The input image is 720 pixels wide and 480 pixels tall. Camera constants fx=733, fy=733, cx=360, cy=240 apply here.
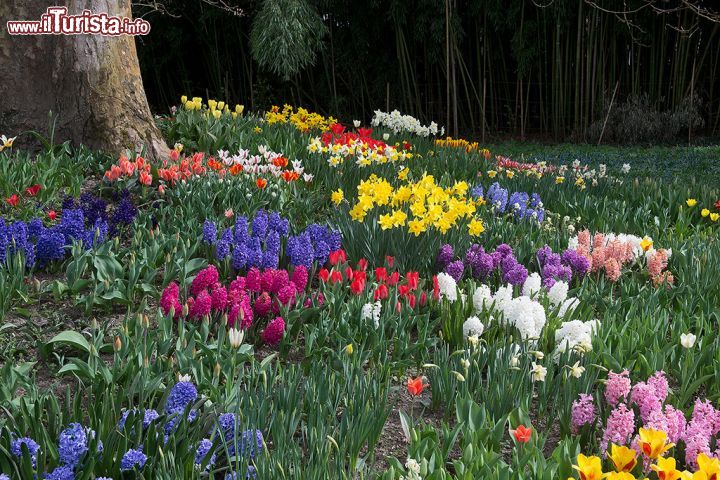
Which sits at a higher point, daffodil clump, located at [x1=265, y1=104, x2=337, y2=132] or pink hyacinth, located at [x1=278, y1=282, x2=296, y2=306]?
daffodil clump, located at [x1=265, y1=104, x2=337, y2=132]

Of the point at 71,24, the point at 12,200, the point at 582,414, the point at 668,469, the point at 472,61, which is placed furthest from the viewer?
the point at 472,61

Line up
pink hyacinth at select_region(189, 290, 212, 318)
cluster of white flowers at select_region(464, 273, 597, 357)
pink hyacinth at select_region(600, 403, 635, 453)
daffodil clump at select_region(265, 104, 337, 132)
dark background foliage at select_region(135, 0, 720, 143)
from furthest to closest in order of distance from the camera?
dark background foliage at select_region(135, 0, 720, 143) → daffodil clump at select_region(265, 104, 337, 132) → pink hyacinth at select_region(189, 290, 212, 318) → cluster of white flowers at select_region(464, 273, 597, 357) → pink hyacinth at select_region(600, 403, 635, 453)

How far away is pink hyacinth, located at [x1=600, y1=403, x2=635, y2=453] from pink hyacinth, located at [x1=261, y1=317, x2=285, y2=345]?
0.98m

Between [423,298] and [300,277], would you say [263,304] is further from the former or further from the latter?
[423,298]

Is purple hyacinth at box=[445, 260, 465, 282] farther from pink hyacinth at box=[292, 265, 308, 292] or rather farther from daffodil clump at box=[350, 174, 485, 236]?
pink hyacinth at box=[292, 265, 308, 292]

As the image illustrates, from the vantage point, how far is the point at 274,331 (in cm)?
223

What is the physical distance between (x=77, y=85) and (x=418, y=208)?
2.30 metres

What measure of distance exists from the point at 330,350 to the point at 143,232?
1.34 meters

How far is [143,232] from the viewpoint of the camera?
3076 mm

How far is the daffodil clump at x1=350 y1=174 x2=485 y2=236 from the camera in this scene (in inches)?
114

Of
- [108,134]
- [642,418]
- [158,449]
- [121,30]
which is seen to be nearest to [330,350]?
[158,449]

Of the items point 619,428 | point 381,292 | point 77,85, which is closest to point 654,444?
point 619,428

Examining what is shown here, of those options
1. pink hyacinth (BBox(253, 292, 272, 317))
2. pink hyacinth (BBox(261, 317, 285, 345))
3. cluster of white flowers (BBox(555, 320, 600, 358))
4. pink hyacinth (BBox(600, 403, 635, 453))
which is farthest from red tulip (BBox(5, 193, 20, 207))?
pink hyacinth (BBox(600, 403, 635, 453))

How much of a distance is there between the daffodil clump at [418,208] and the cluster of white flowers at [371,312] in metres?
0.57
